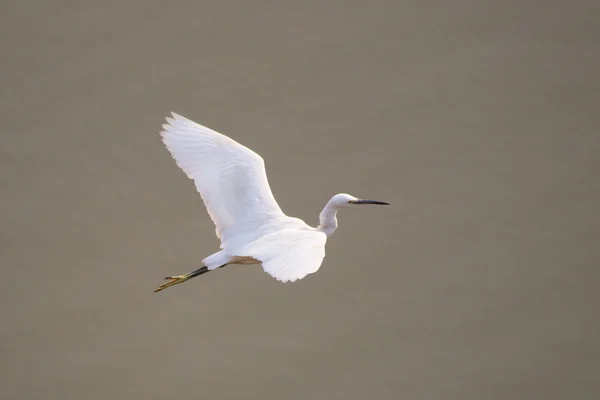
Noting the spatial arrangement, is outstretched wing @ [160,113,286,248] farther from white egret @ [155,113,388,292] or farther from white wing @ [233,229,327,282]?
white wing @ [233,229,327,282]

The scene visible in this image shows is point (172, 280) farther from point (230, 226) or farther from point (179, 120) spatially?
point (179, 120)

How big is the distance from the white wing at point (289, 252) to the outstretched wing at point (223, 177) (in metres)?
0.17

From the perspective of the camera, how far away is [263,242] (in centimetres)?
304

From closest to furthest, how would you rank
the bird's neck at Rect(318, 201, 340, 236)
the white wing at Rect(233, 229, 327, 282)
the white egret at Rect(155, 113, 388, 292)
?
the white wing at Rect(233, 229, 327, 282)
the white egret at Rect(155, 113, 388, 292)
the bird's neck at Rect(318, 201, 340, 236)

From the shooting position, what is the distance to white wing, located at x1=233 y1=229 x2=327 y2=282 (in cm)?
269

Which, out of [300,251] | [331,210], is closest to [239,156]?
[331,210]

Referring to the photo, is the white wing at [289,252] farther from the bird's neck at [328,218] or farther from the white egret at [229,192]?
the bird's neck at [328,218]

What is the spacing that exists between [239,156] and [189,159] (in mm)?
167

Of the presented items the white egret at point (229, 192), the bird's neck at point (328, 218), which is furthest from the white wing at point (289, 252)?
the bird's neck at point (328, 218)

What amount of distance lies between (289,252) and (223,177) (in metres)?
0.56

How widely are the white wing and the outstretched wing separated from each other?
0.54 ft

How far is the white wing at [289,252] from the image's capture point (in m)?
2.69

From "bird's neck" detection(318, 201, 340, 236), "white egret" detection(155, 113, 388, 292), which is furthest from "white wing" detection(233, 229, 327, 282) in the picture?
"bird's neck" detection(318, 201, 340, 236)

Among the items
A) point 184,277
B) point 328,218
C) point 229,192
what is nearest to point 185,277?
point 184,277
